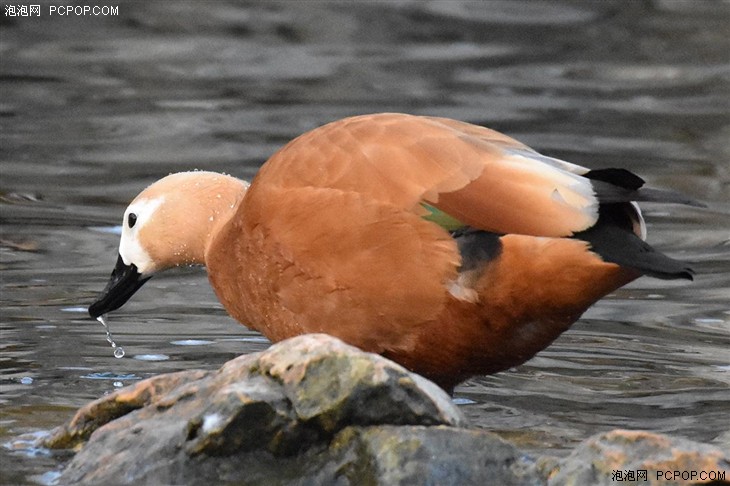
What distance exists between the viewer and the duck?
4992mm

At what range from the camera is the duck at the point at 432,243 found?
4.99 metres

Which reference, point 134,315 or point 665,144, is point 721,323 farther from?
point 665,144

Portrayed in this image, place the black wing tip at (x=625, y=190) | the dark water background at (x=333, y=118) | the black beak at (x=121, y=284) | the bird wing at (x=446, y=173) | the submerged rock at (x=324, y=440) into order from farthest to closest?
the black beak at (x=121, y=284), the dark water background at (x=333, y=118), the bird wing at (x=446, y=173), the black wing tip at (x=625, y=190), the submerged rock at (x=324, y=440)

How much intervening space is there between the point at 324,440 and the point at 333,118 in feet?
23.9

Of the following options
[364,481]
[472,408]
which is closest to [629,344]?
[472,408]

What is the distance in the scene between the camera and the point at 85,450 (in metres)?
4.83

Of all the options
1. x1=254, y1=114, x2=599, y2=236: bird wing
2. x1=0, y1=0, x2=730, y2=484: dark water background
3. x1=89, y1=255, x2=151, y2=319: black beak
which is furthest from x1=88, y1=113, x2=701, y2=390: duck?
x1=89, y1=255, x2=151, y2=319: black beak

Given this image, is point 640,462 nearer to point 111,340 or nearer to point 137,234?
point 137,234

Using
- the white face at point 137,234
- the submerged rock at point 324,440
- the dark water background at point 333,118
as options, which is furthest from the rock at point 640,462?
the white face at point 137,234

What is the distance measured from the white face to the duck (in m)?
0.49

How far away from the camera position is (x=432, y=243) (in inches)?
204

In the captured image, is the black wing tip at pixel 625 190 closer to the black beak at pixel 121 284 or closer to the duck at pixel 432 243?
the duck at pixel 432 243

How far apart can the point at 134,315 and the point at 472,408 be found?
2061 millimetres

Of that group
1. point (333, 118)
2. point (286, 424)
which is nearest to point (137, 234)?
point (286, 424)
